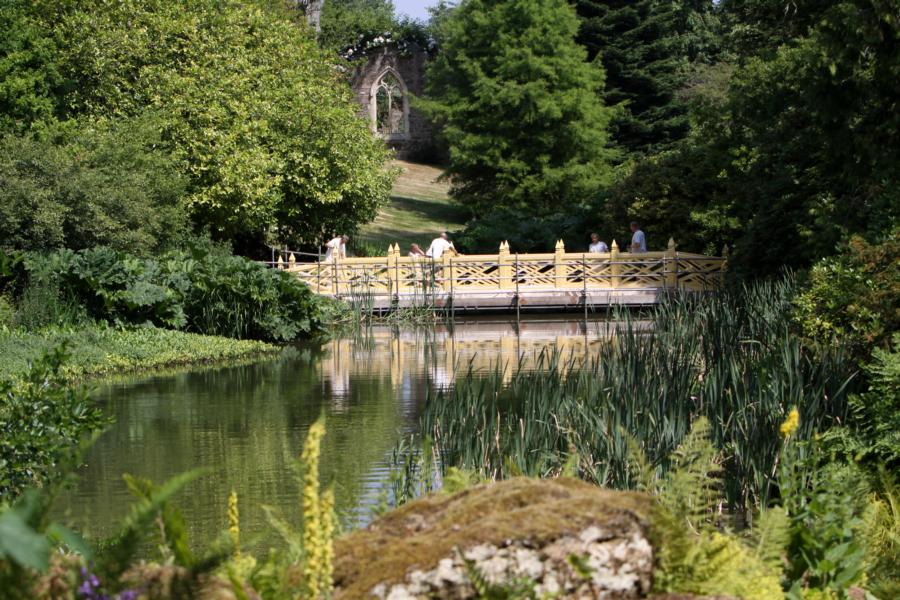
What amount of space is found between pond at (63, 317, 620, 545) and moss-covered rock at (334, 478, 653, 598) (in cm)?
47

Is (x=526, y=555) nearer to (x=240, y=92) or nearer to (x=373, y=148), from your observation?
(x=240, y=92)

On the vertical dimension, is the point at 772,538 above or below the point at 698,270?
below

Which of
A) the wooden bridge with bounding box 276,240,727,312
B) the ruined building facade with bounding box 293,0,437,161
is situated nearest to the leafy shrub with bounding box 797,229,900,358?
the wooden bridge with bounding box 276,240,727,312

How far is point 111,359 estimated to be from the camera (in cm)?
1719

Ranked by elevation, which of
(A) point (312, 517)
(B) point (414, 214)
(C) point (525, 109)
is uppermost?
(C) point (525, 109)

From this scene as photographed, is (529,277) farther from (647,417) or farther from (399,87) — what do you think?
(399,87)

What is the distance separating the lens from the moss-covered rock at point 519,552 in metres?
3.65

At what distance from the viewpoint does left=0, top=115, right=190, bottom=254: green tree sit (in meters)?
21.0

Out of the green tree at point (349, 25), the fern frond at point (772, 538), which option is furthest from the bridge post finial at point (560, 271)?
the green tree at point (349, 25)

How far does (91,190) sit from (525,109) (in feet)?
81.7

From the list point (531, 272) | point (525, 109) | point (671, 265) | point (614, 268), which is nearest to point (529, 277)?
point (531, 272)

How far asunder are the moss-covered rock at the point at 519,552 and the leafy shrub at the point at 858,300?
217 inches

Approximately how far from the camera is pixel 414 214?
169 ft

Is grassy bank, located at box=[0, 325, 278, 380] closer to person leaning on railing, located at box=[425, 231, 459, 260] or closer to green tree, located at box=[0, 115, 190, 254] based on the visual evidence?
green tree, located at box=[0, 115, 190, 254]
